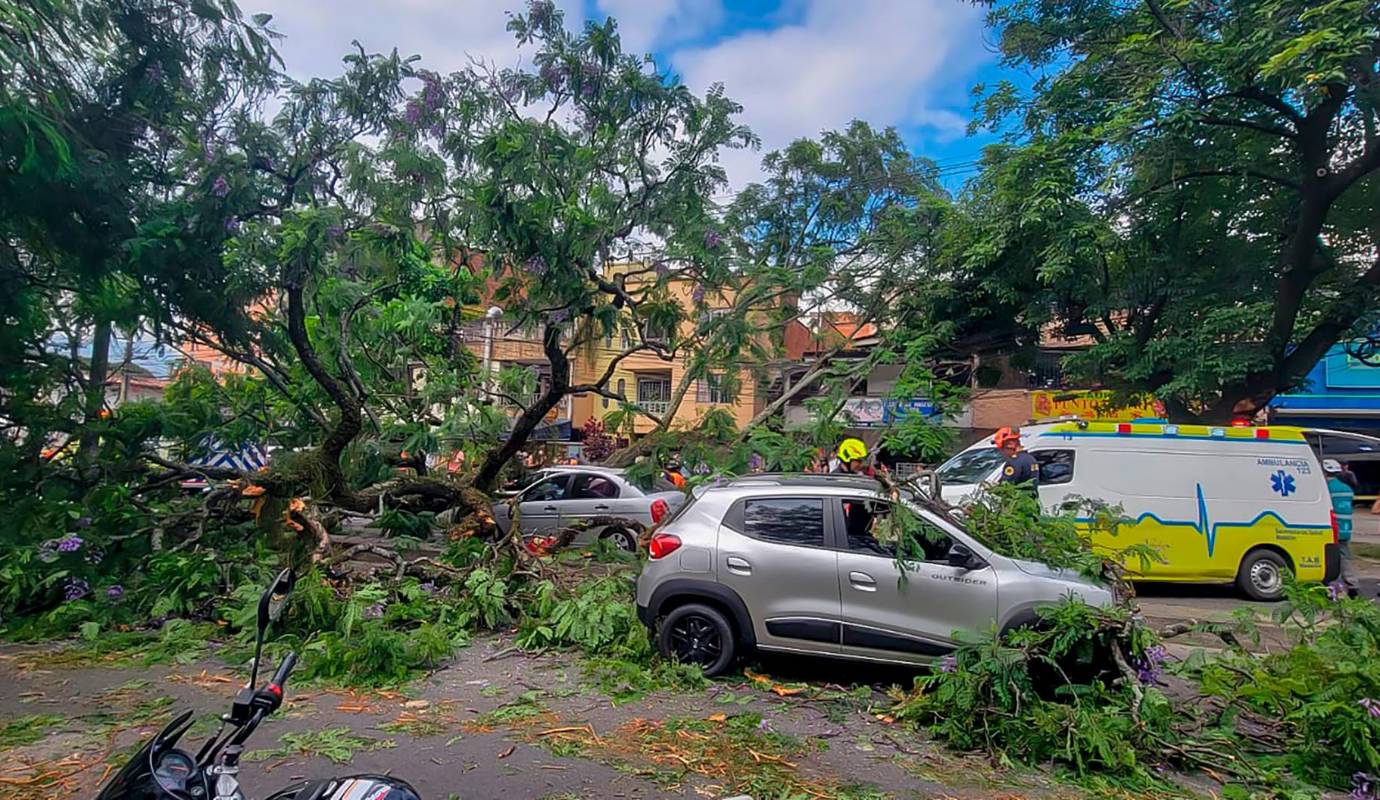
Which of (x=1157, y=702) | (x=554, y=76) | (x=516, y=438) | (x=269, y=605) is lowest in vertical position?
(x=1157, y=702)

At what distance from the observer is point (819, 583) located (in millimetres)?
5691

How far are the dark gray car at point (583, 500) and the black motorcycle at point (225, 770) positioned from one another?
29.1 ft

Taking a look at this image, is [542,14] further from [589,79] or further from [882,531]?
[882,531]

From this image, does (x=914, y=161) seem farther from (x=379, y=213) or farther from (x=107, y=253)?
(x=107, y=253)

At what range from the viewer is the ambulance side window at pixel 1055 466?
9.80 m

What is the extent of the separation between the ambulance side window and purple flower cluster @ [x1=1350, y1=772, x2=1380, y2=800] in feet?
19.2

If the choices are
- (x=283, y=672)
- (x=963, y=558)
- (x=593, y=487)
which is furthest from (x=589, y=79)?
(x=283, y=672)

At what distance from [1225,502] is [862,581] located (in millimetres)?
6555

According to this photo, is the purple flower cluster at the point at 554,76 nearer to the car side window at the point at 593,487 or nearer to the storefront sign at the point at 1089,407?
the car side window at the point at 593,487

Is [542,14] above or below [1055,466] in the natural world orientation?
above

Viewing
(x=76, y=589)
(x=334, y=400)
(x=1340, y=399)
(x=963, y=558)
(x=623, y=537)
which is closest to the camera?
(x=963, y=558)

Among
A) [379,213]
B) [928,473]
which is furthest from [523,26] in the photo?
[928,473]

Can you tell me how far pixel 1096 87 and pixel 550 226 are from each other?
27.5 ft

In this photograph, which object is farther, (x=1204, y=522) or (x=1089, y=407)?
(x=1089, y=407)
